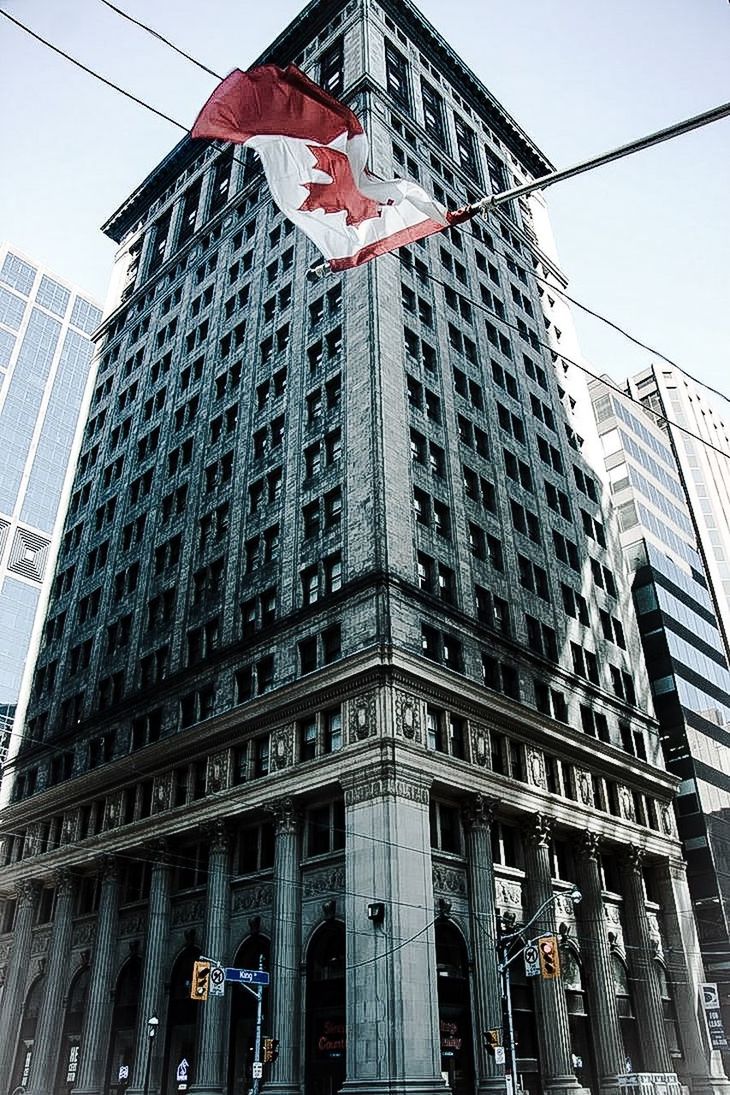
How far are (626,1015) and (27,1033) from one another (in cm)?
3528

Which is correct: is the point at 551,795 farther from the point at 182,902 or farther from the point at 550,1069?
the point at 182,902

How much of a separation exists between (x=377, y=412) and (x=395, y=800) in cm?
2096

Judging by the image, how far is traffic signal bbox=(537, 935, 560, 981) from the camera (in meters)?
31.2

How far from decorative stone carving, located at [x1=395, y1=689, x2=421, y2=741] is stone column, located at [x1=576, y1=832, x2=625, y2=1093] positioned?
15250mm

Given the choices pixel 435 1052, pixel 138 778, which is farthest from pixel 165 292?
pixel 435 1052

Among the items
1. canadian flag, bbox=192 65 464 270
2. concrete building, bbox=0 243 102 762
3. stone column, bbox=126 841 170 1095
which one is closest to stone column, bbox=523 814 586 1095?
stone column, bbox=126 841 170 1095

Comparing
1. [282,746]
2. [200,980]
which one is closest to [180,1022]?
[282,746]

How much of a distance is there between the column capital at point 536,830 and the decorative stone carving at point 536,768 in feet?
5.93

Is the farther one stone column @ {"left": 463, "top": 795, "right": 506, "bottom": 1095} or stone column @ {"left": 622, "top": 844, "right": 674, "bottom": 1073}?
stone column @ {"left": 622, "top": 844, "right": 674, "bottom": 1073}

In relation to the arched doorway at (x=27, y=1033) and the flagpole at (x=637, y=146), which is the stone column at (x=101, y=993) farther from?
the flagpole at (x=637, y=146)

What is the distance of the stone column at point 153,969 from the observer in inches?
1703

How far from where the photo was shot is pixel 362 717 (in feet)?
130

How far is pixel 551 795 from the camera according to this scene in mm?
46844

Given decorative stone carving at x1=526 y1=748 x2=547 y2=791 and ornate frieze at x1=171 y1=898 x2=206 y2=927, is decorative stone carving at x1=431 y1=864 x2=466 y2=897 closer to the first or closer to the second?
decorative stone carving at x1=526 y1=748 x2=547 y2=791
